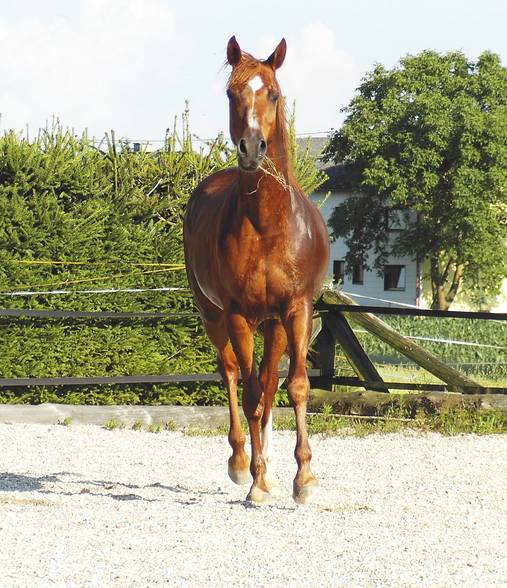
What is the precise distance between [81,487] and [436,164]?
4900 cm

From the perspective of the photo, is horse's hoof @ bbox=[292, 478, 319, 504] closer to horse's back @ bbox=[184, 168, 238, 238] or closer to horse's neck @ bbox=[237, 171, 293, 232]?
horse's neck @ bbox=[237, 171, 293, 232]

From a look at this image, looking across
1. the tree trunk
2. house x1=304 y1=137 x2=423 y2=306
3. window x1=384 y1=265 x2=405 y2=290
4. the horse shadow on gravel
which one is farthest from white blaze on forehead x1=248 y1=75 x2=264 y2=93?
window x1=384 y1=265 x2=405 y2=290

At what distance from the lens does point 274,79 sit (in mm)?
6258

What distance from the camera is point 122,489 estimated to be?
7.56m

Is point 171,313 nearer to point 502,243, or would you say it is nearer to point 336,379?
point 336,379

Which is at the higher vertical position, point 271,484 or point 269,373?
point 269,373

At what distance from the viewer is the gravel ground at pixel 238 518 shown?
487 centimetres

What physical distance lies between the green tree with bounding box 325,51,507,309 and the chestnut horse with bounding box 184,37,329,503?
4828cm

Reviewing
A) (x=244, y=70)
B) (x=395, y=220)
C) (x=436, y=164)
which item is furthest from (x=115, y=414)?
(x=395, y=220)

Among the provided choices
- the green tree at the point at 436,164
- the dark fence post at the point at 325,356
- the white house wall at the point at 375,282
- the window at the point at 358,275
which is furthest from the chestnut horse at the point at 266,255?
the window at the point at 358,275

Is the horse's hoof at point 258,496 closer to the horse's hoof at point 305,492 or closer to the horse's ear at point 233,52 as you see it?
the horse's hoof at point 305,492

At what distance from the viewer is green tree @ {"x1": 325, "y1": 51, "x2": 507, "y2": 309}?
179 ft

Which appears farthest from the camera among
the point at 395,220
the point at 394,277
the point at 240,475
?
the point at 394,277

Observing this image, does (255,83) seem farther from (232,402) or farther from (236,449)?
(236,449)
